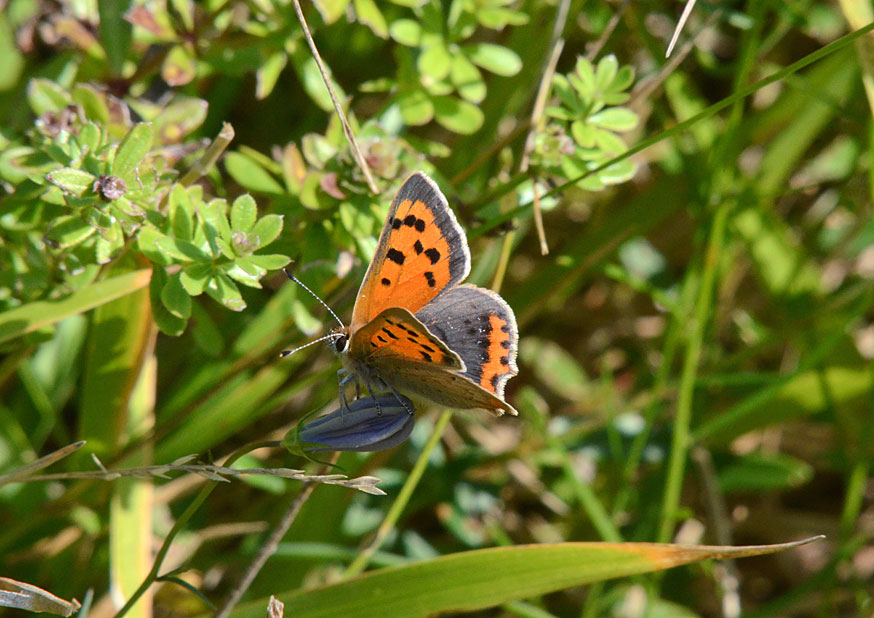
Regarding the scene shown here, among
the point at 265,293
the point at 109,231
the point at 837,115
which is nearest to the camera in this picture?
the point at 109,231

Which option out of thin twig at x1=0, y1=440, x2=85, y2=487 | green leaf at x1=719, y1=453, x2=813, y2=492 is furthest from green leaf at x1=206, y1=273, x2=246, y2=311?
green leaf at x1=719, y1=453, x2=813, y2=492

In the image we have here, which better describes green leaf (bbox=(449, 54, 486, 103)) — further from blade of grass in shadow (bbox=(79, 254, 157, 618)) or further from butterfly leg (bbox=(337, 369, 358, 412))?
blade of grass in shadow (bbox=(79, 254, 157, 618))

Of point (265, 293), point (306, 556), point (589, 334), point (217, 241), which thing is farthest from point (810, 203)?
point (217, 241)

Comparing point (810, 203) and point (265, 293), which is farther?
point (810, 203)

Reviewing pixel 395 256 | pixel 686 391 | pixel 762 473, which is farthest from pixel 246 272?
pixel 762 473

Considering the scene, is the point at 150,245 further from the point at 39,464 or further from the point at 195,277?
the point at 39,464

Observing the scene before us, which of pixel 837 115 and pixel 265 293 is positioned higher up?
pixel 837 115

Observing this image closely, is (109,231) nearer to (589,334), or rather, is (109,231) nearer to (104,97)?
(104,97)
